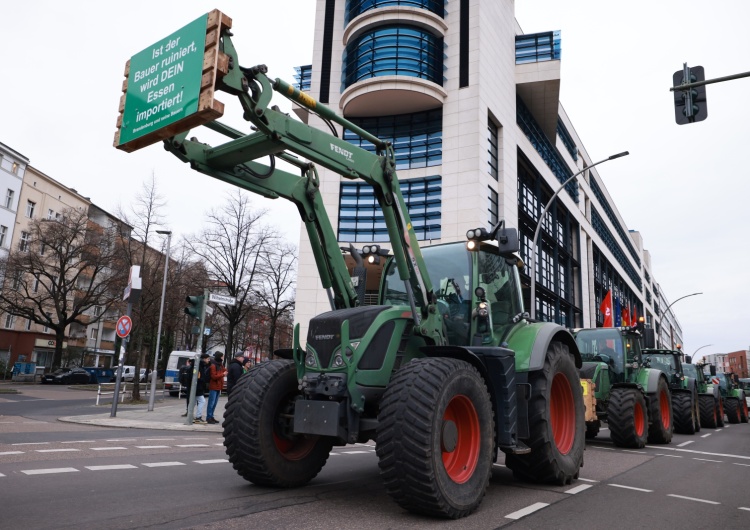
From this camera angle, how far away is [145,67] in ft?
15.0

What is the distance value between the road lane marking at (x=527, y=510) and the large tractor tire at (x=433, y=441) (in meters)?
0.29

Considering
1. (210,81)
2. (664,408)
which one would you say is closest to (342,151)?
(210,81)

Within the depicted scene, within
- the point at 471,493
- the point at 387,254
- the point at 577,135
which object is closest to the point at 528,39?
the point at 577,135

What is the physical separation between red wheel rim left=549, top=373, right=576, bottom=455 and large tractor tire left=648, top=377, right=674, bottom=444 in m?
6.17

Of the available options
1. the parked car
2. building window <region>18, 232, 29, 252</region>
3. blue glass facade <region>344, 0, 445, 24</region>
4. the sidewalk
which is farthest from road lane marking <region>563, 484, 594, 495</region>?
building window <region>18, 232, 29, 252</region>

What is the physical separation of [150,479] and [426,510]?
3.32 meters

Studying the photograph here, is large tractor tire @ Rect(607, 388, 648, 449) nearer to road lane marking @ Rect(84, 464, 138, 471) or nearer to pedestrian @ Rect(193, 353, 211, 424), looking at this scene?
road lane marking @ Rect(84, 464, 138, 471)

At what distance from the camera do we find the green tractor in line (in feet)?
77.9

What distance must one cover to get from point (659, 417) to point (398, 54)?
877 inches

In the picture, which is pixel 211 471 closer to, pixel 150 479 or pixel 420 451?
pixel 150 479

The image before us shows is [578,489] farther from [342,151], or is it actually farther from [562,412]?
[342,151]

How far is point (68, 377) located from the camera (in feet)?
132

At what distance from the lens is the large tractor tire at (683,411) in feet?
49.5

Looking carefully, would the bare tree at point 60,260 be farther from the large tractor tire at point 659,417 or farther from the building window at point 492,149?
the large tractor tire at point 659,417
